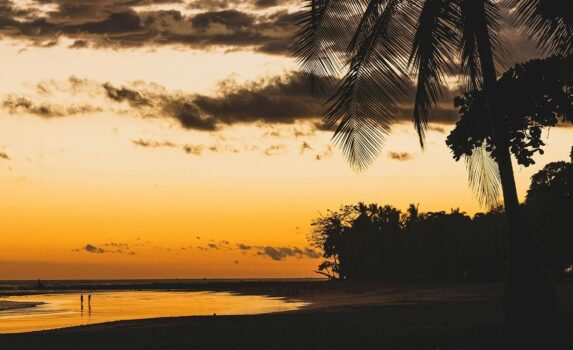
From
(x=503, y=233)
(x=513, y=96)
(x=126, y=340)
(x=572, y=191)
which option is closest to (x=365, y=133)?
(x=513, y=96)

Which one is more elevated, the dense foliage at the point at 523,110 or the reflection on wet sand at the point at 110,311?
the dense foliage at the point at 523,110

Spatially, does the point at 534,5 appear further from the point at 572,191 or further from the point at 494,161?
the point at 572,191

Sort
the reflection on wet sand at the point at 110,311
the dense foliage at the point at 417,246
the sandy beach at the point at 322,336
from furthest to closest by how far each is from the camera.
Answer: the dense foliage at the point at 417,246, the reflection on wet sand at the point at 110,311, the sandy beach at the point at 322,336

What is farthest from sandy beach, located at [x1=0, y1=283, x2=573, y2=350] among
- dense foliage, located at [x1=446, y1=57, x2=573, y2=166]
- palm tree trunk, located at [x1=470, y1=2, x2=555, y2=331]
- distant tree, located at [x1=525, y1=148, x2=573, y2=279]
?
distant tree, located at [x1=525, y1=148, x2=573, y2=279]

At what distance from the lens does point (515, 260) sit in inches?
558

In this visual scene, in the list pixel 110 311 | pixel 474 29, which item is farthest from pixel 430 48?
pixel 110 311

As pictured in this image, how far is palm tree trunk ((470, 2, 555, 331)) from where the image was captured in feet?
45.4

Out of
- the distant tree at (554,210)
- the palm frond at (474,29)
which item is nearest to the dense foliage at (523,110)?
the palm frond at (474,29)

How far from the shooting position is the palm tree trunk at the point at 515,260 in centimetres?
1384

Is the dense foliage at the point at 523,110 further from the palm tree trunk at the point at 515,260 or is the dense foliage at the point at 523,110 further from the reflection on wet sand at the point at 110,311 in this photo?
the reflection on wet sand at the point at 110,311

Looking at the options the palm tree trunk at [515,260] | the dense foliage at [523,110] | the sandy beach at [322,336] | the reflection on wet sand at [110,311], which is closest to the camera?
the palm tree trunk at [515,260]

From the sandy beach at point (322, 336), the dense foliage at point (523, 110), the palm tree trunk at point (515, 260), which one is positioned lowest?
the sandy beach at point (322, 336)

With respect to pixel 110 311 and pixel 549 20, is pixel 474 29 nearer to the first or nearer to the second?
pixel 549 20

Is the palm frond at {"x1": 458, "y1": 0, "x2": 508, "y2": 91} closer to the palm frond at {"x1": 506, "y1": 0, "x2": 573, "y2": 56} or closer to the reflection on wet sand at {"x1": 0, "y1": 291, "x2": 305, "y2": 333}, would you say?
the palm frond at {"x1": 506, "y1": 0, "x2": 573, "y2": 56}
